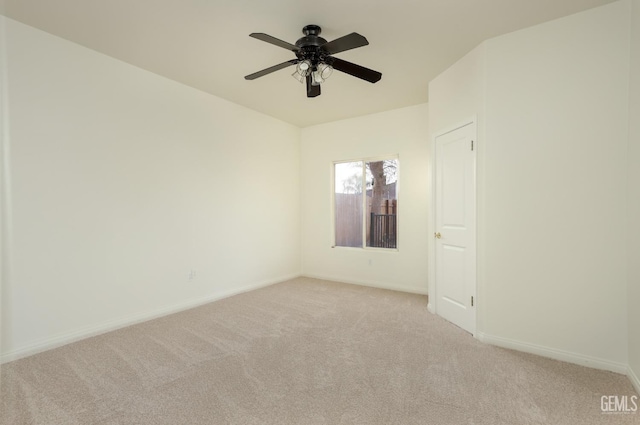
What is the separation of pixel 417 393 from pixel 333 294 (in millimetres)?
2433

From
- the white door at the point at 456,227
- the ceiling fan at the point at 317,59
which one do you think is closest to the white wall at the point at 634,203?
the white door at the point at 456,227

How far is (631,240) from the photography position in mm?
2170

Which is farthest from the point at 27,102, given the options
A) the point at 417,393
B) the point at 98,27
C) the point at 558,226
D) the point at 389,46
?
the point at 558,226

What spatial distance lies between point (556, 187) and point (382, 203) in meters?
2.66

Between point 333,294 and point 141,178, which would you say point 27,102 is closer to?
point 141,178

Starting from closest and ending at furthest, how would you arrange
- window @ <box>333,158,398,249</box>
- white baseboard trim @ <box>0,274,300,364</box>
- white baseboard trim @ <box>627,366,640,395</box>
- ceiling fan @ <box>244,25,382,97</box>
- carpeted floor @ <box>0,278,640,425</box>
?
1. carpeted floor @ <box>0,278,640,425</box>
2. white baseboard trim @ <box>627,366,640,395</box>
3. ceiling fan @ <box>244,25,382,97</box>
4. white baseboard trim @ <box>0,274,300,364</box>
5. window @ <box>333,158,398,249</box>

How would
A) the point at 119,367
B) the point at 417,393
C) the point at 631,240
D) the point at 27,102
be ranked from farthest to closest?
the point at 27,102, the point at 119,367, the point at 631,240, the point at 417,393

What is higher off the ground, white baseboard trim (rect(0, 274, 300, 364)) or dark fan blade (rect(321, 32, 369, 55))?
dark fan blade (rect(321, 32, 369, 55))

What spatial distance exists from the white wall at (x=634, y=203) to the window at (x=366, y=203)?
2800mm

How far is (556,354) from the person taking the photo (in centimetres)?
249

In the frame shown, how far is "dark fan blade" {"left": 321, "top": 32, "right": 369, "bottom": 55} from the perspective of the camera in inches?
83.4

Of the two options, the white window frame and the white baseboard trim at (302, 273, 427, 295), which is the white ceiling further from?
the white baseboard trim at (302, 273, 427, 295)

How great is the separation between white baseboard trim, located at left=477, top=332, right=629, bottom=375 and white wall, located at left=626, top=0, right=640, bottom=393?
0.38 feet

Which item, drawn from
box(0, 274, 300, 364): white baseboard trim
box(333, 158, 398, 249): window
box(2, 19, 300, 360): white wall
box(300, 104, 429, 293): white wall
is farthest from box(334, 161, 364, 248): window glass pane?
box(0, 274, 300, 364): white baseboard trim
